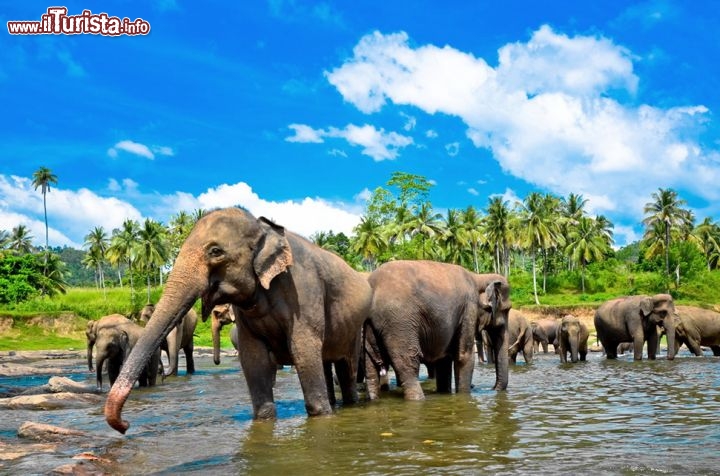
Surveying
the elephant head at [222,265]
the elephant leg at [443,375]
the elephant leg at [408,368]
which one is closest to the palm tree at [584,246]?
the elephant leg at [443,375]

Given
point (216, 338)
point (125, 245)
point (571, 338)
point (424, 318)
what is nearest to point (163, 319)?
point (424, 318)

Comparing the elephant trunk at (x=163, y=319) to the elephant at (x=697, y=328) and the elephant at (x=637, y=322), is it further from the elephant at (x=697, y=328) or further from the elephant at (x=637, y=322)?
the elephant at (x=697, y=328)

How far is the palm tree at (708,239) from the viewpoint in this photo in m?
88.1

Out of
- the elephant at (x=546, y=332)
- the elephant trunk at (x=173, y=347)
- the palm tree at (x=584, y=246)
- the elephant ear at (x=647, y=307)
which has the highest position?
the palm tree at (x=584, y=246)

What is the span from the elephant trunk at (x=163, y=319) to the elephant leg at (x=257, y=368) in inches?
51.2

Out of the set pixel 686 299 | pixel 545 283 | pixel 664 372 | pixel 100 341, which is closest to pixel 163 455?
pixel 100 341

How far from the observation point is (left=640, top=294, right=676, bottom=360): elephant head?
880 inches

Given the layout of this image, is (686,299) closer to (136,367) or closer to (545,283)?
(545,283)

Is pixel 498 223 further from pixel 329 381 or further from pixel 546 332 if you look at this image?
pixel 329 381

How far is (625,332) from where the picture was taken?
77.3 feet

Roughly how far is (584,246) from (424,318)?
74.4 meters

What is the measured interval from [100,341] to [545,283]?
7177 centimetres

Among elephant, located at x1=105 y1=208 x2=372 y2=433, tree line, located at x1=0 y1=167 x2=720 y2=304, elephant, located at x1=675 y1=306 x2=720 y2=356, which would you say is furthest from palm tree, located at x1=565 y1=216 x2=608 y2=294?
elephant, located at x1=105 y1=208 x2=372 y2=433

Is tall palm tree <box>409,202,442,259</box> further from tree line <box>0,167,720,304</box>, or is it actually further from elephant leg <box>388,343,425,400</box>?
elephant leg <box>388,343,425,400</box>
